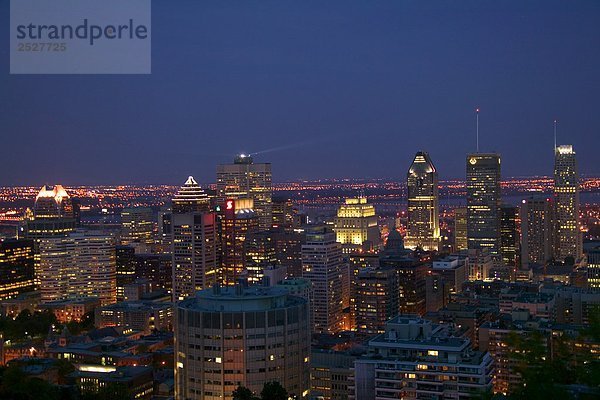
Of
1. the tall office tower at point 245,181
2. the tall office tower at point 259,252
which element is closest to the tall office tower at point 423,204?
the tall office tower at point 245,181

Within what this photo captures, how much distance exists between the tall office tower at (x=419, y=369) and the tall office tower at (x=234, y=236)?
10.0 metres

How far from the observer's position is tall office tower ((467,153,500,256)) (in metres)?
31.8

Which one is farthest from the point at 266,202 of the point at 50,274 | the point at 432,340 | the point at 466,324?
the point at 432,340

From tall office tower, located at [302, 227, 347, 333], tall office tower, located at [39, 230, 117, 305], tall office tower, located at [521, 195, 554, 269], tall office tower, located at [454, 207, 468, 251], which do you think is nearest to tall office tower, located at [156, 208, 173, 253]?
tall office tower, located at [39, 230, 117, 305]

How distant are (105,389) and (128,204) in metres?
31.7

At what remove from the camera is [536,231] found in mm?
31188

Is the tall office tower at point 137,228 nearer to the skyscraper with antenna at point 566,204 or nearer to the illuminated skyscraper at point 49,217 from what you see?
the illuminated skyscraper at point 49,217

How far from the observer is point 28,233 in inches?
1095

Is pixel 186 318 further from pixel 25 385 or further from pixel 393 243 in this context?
pixel 393 243

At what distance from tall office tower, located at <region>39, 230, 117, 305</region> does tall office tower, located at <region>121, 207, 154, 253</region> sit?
673 centimetres

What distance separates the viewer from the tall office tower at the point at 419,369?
31.6ft

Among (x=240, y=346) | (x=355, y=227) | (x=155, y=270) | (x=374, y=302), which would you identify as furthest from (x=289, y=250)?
(x=240, y=346)

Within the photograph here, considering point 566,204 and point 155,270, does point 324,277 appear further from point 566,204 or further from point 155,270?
point 566,204

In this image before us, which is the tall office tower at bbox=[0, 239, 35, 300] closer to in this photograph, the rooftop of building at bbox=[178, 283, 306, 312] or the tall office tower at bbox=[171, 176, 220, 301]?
the tall office tower at bbox=[171, 176, 220, 301]
